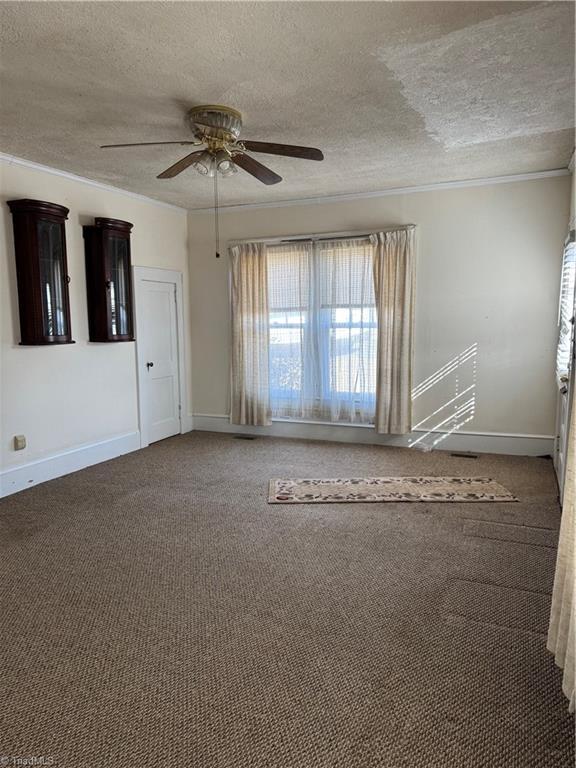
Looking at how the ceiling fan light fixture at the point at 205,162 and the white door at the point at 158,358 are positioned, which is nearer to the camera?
the ceiling fan light fixture at the point at 205,162

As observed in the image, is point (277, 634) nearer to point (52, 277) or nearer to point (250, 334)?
point (52, 277)

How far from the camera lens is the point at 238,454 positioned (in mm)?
5191

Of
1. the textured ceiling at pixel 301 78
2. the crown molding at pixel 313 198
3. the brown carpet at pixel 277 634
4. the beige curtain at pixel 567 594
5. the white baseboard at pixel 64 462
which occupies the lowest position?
the brown carpet at pixel 277 634

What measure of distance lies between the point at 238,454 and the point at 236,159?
304 centimetres

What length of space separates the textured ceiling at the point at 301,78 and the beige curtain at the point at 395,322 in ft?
3.42

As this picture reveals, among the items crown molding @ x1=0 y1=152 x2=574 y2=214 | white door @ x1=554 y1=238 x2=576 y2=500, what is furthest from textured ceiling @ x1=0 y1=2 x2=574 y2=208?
white door @ x1=554 y1=238 x2=576 y2=500

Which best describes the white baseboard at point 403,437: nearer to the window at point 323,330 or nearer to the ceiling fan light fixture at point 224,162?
the window at point 323,330

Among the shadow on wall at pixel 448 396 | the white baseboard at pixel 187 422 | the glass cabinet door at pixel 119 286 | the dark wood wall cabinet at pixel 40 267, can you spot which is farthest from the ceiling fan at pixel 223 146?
the white baseboard at pixel 187 422

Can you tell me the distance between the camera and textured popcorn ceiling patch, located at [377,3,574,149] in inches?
88.8

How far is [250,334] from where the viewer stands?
5805 mm

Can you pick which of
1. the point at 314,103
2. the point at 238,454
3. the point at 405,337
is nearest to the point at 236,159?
the point at 314,103

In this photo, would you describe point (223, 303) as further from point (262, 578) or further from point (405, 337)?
point (262, 578)

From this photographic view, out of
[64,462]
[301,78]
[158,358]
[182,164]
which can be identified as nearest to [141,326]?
[158,358]

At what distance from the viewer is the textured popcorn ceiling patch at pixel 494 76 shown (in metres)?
2.26
